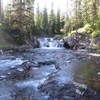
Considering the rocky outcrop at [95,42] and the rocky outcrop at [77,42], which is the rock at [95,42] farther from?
the rocky outcrop at [77,42]

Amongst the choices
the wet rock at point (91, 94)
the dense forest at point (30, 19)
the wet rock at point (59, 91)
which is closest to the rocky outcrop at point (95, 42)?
the dense forest at point (30, 19)

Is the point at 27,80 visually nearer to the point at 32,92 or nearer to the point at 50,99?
the point at 32,92

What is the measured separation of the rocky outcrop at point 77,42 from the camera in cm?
2960

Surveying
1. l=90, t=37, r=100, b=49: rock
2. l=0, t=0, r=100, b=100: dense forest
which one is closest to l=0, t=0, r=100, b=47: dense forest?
l=0, t=0, r=100, b=100: dense forest

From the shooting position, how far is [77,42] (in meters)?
30.5

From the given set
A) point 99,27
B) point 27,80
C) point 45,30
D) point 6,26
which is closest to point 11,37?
point 6,26

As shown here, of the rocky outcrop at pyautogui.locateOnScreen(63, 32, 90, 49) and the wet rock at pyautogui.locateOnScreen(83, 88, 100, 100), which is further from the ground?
the rocky outcrop at pyautogui.locateOnScreen(63, 32, 90, 49)

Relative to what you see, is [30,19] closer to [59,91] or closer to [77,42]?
[77,42]

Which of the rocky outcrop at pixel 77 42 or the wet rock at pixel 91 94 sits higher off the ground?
the rocky outcrop at pixel 77 42

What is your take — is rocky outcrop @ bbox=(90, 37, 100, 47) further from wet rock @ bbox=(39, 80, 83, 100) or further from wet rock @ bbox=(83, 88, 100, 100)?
wet rock @ bbox=(83, 88, 100, 100)

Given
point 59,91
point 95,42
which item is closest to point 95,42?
point 95,42

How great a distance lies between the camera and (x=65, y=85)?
28.4 ft

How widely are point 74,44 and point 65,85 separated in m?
22.2

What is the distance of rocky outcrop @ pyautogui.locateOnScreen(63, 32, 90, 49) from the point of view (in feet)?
97.1
